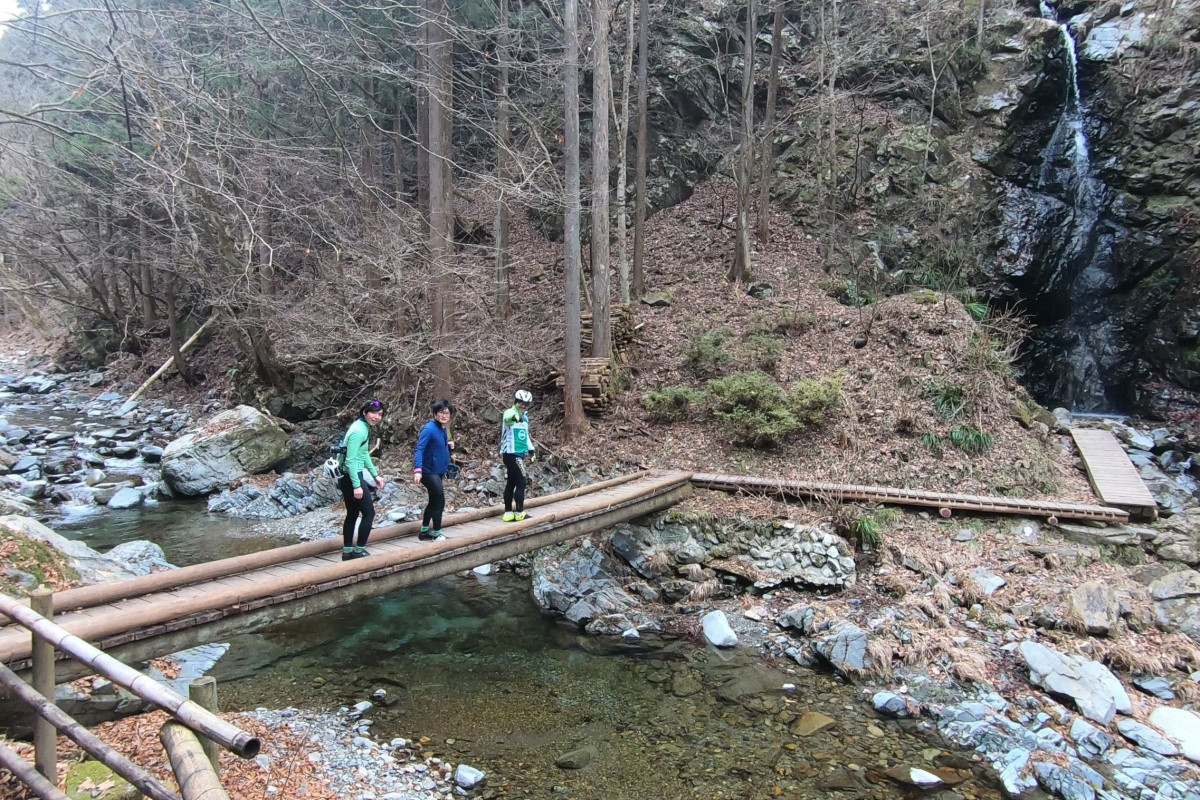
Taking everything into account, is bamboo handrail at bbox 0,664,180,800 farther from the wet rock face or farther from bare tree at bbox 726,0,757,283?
the wet rock face

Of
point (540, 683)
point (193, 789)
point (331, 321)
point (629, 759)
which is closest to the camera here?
point (193, 789)

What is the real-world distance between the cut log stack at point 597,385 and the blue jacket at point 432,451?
20.9 feet

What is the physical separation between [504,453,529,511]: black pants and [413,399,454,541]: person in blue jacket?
1.04 m

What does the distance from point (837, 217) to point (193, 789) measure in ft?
64.0

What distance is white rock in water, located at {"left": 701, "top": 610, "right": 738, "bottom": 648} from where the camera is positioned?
25.9ft

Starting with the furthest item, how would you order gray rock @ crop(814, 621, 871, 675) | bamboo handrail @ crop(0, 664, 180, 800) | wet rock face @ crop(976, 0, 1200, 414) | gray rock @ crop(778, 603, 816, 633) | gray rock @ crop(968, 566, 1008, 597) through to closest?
wet rock face @ crop(976, 0, 1200, 414) < gray rock @ crop(968, 566, 1008, 597) < gray rock @ crop(778, 603, 816, 633) < gray rock @ crop(814, 621, 871, 675) < bamboo handrail @ crop(0, 664, 180, 800)

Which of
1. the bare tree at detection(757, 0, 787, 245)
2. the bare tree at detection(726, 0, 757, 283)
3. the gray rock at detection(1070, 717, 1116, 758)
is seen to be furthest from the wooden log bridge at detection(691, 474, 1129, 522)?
the bare tree at detection(757, 0, 787, 245)

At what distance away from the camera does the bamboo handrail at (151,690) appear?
2559 mm

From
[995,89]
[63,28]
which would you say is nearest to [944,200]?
[995,89]

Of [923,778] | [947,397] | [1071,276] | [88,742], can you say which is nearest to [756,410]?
[947,397]

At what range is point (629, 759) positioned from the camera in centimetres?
578

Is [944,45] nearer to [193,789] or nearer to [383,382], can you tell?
Result: [383,382]

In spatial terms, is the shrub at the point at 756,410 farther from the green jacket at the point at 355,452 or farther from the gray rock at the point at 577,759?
the green jacket at the point at 355,452

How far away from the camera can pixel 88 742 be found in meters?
2.99
